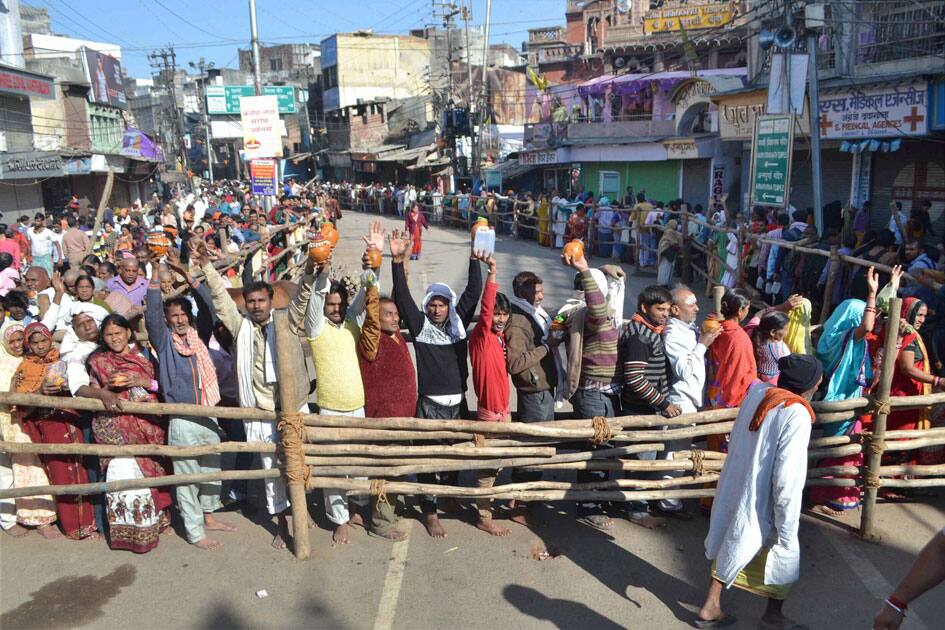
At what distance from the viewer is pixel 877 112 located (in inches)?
494

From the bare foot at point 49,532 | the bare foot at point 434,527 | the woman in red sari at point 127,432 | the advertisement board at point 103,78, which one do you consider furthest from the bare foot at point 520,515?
the advertisement board at point 103,78

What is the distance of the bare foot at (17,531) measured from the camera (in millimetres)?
4699

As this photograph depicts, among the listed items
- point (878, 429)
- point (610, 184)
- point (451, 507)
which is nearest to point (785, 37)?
point (878, 429)

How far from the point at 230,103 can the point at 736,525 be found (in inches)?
1639

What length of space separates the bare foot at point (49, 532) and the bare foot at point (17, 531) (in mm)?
103

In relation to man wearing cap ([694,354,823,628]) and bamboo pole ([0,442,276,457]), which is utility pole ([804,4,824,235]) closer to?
man wearing cap ([694,354,823,628])

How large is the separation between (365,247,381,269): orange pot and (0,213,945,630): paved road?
1.67m

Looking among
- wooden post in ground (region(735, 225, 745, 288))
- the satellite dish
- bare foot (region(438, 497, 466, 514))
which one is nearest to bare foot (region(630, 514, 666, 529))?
bare foot (region(438, 497, 466, 514))

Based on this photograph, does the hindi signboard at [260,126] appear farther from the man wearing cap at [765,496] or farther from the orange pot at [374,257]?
the man wearing cap at [765,496]

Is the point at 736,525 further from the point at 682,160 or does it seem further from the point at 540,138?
the point at 540,138

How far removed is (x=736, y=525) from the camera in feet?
11.3

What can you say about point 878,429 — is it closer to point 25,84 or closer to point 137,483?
point 137,483

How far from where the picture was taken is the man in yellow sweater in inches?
177

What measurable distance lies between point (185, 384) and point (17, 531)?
150 centimetres
